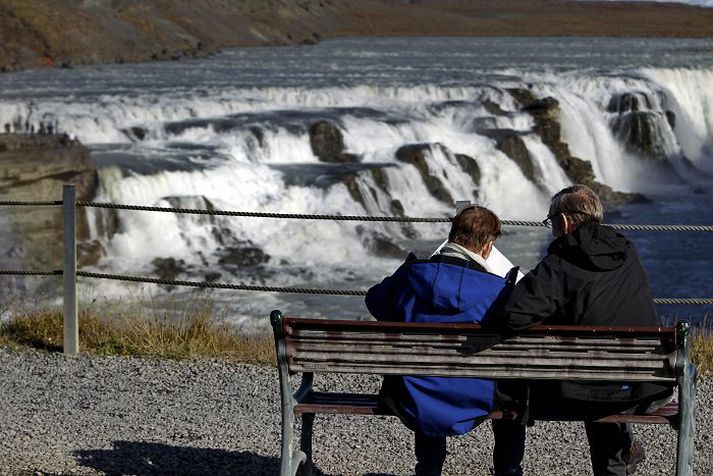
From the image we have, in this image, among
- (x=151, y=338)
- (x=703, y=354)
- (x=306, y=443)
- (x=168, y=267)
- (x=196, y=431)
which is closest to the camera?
(x=306, y=443)

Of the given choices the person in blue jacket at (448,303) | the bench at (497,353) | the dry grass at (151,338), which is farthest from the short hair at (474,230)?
the dry grass at (151,338)

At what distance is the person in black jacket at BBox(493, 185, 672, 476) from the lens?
14.9 feet

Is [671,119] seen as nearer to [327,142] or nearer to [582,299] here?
[327,142]

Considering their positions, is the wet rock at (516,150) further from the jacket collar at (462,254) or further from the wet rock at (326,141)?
the jacket collar at (462,254)

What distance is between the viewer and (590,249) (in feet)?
15.0

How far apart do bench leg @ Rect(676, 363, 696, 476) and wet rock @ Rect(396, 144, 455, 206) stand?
19151 mm

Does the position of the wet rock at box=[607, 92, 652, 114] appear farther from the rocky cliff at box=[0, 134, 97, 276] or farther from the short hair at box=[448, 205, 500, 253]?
the short hair at box=[448, 205, 500, 253]

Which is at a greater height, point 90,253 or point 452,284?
point 90,253

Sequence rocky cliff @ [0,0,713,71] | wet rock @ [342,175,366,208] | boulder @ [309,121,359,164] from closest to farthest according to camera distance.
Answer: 1. wet rock @ [342,175,366,208]
2. boulder @ [309,121,359,164]
3. rocky cliff @ [0,0,713,71]

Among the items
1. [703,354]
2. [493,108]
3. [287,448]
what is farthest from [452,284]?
[493,108]

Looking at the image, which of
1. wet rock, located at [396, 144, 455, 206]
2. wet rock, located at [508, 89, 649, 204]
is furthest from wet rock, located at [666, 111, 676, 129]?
wet rock, located at [396, 144, 455, 206]

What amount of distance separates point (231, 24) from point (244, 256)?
53.1 meters

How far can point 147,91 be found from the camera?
32781mm

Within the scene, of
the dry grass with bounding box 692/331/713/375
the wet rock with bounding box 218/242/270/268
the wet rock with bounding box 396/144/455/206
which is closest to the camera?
the dry grass with bounding box 692/331/713/375
